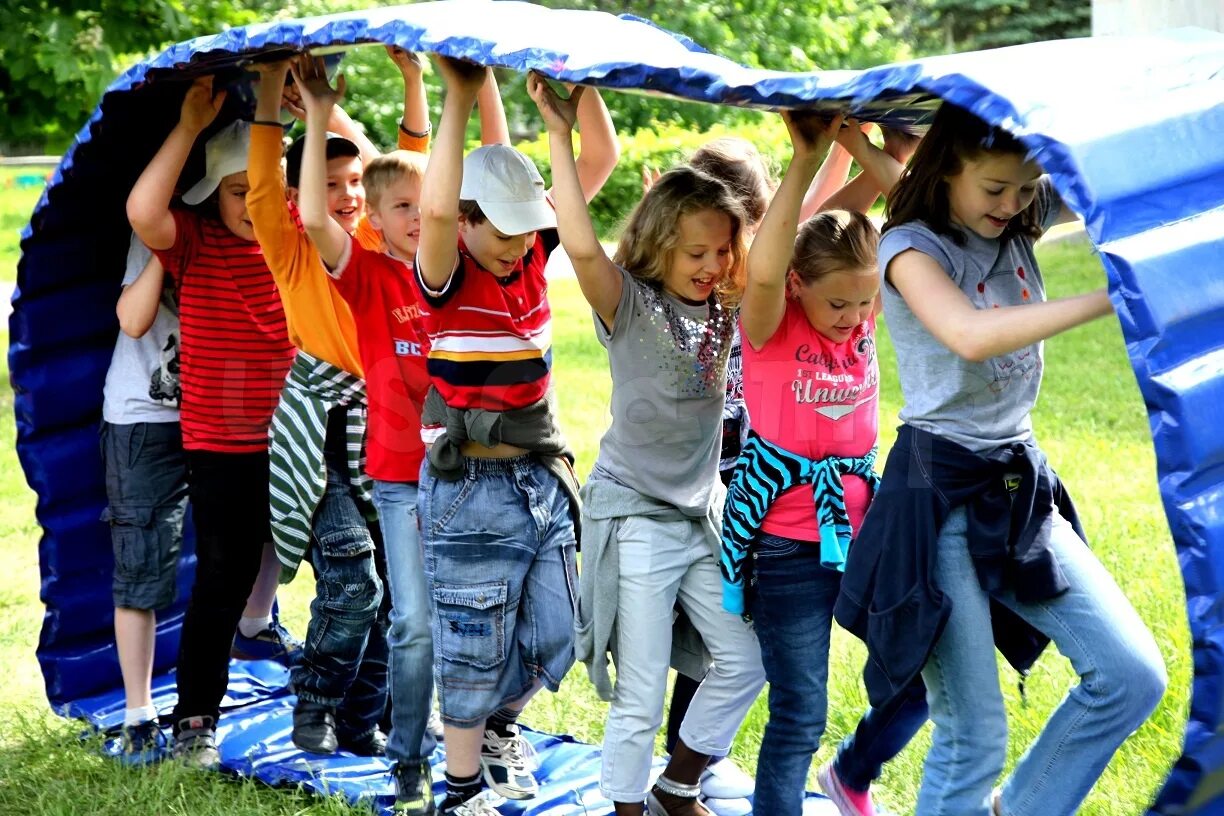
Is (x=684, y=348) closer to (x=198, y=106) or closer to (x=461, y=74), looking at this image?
(x=461, y=74)

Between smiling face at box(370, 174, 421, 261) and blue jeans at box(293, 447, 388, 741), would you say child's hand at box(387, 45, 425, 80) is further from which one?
blue jeans at box(293, 447, 388, 741)

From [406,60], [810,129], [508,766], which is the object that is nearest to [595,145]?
[406,60]

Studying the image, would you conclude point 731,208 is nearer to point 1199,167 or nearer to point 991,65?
point 991,65

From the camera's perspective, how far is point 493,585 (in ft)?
11.9

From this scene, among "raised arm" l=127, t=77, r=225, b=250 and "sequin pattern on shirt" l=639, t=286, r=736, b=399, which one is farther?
"raised arm" l=127, t=77, r=225, b=250

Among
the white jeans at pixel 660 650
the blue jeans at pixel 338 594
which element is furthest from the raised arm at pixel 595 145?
the blue jeans at pixel 338 594

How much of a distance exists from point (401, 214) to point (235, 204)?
551 millimetres

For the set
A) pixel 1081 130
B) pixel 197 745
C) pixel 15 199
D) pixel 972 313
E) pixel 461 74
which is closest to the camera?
pixel 1081 130

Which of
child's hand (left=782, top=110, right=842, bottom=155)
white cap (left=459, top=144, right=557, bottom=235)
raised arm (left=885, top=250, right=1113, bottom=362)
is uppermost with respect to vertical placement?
child's hand (left=782, top=110, right=842, bottom=155)

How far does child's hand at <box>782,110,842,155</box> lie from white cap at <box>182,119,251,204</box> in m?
1.80

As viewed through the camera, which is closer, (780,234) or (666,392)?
(780,234)

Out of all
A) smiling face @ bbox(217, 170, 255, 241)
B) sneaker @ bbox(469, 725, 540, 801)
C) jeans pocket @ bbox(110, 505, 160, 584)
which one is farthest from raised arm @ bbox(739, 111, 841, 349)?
jeans pocket @ bbox(110, 505, 160, 584)

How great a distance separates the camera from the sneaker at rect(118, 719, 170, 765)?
4270mm

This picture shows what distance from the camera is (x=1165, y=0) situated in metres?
7.18
